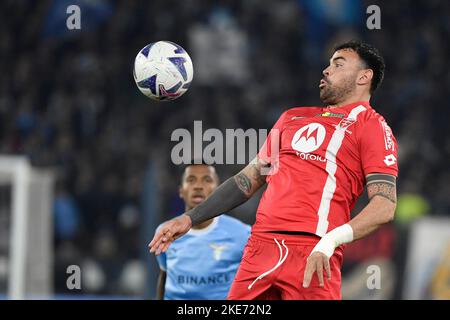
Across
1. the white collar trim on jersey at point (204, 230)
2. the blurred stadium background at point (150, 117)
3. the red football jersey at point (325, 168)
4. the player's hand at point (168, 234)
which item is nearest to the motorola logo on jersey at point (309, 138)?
the red football jersey at point (325, 168)

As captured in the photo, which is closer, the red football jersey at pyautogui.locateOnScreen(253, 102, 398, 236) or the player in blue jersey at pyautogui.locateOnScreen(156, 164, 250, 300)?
the red football jersey at pyautogui.locateOnScreen(253, 102, 398, 236)

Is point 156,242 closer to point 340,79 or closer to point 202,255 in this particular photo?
point 340,79

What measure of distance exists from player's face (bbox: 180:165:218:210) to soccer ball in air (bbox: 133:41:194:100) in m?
1.14

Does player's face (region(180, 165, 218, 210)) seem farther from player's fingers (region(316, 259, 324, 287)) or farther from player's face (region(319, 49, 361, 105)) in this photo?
player's fingers (region(316, 259, 324, 287))

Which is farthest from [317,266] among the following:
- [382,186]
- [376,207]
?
[382,186]

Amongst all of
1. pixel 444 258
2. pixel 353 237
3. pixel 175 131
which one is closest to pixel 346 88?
pixel 353 237

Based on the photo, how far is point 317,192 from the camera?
201 inches

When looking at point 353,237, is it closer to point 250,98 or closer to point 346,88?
point 346,88

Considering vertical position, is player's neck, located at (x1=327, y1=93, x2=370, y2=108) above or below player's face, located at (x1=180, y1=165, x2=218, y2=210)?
above

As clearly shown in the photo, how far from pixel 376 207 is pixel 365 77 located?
36.2 inches

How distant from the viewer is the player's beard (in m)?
5.39

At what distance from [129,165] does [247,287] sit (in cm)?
950

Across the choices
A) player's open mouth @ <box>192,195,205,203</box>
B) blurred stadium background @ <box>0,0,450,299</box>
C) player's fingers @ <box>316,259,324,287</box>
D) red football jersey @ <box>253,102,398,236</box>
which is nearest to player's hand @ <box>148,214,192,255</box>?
red football jersey @ <box>253,102,398,236</box>
